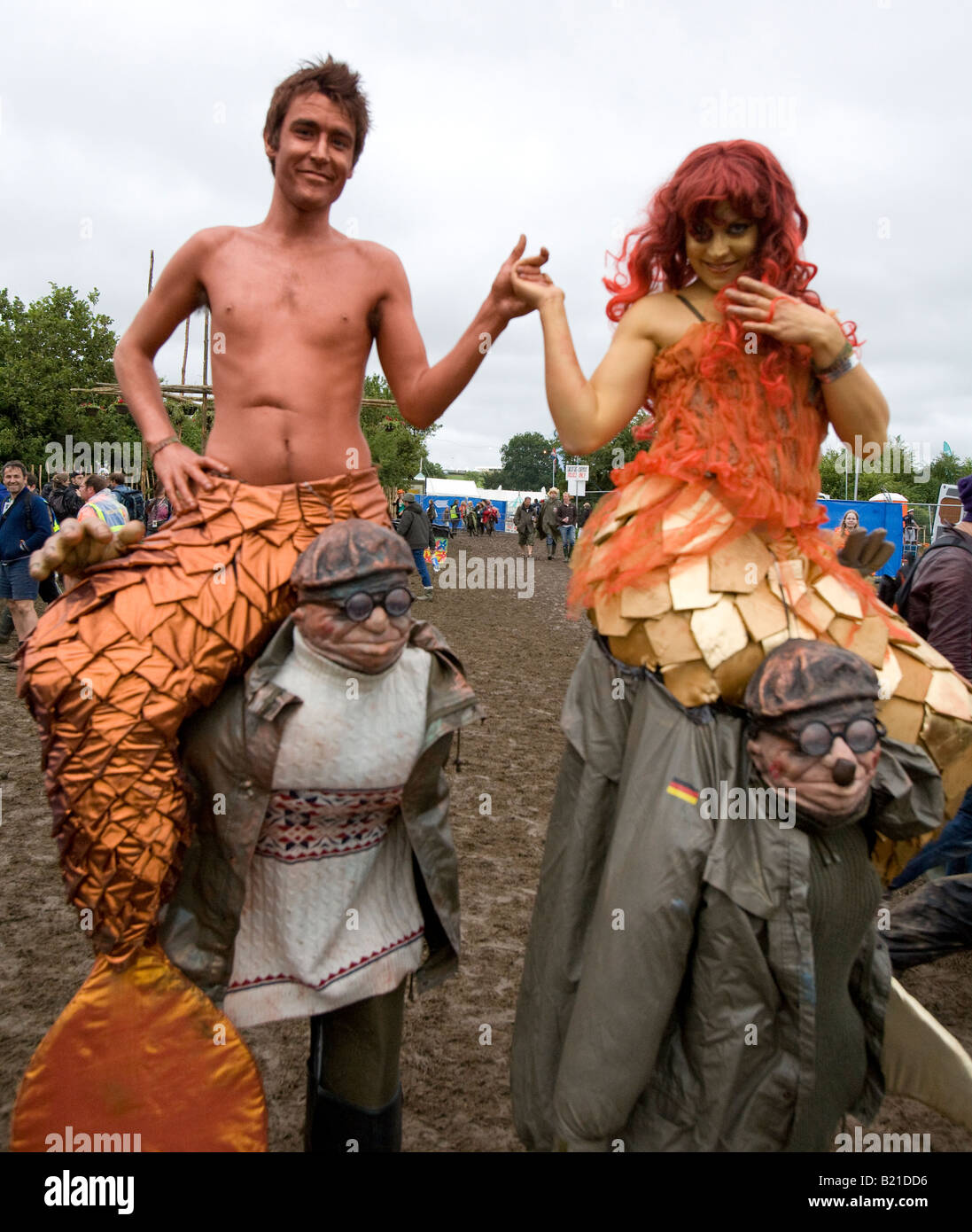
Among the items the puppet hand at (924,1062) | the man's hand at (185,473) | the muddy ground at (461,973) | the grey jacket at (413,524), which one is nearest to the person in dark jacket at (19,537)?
the muddy ground at (461,973)

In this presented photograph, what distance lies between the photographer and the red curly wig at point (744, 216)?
5.96 ft

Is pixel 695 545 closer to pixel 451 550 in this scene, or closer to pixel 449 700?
pixel 449 700

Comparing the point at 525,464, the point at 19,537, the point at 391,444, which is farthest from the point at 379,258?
the point at 525,464

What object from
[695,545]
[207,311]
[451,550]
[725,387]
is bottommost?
[451,550]

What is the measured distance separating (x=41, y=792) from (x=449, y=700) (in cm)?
391

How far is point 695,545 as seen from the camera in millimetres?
1759

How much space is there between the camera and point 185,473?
2002mm

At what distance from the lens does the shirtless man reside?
1686 mm

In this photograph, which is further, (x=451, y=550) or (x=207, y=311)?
(x=451, y=550)

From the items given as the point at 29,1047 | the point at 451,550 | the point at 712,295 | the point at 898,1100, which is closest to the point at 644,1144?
the point at 898,1100

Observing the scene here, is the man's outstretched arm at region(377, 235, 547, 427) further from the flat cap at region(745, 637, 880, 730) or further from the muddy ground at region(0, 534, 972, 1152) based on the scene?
the muddy ground at region(0, 534, 972, 1152)

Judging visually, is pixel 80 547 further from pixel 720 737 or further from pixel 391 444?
pixel 391 444

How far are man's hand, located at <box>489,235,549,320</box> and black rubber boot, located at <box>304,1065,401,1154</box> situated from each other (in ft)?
5.86

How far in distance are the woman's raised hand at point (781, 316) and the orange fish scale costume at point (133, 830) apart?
43.6 inches
